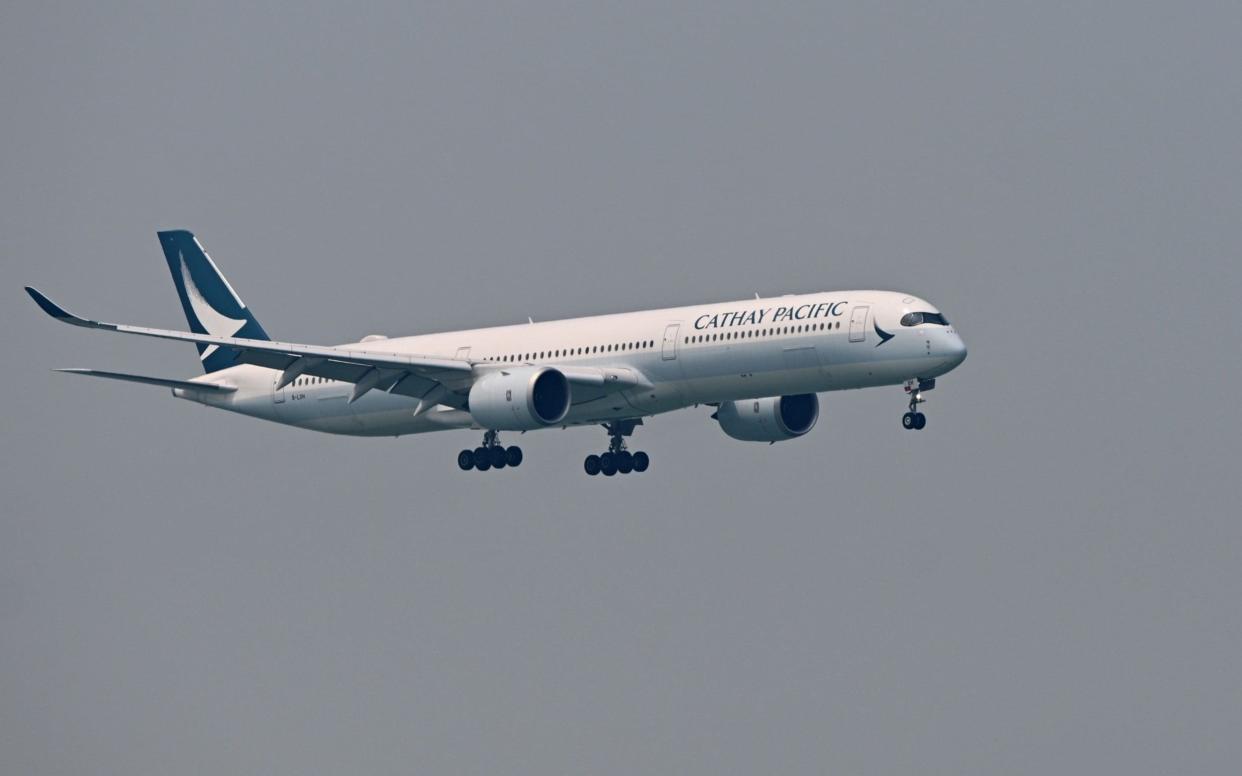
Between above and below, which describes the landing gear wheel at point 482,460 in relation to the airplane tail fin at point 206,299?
below

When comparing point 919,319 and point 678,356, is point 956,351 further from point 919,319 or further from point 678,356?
point 678,356

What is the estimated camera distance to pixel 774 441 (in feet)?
255

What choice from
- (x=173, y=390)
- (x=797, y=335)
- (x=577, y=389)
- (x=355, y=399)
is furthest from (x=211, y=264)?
(x=797, y=335)

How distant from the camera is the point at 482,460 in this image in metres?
77.7

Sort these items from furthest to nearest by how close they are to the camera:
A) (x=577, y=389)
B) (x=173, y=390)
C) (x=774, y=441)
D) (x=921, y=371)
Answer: (x=173, y=390) → (x=774, y=441) → (x=577, y=389) → (x=921, y=371)

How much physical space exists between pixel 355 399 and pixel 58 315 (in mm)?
10967

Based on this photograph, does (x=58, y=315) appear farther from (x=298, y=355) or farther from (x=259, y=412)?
(x=259, y=412)

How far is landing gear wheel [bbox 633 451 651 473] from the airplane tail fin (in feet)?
50.5

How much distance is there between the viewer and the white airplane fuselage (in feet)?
223

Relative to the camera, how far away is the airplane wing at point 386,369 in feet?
238

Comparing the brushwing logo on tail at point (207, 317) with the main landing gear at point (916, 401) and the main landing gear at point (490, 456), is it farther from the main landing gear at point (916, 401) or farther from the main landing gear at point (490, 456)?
the main landing gear at point (916, 401)

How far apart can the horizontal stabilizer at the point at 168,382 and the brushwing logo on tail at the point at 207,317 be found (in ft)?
8.46

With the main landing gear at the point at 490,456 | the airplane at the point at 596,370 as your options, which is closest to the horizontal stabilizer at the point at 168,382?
the airplane at the point at 596,370

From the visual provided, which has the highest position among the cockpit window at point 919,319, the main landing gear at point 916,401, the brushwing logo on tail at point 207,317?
the brushwing logo on tail at point 207,317
